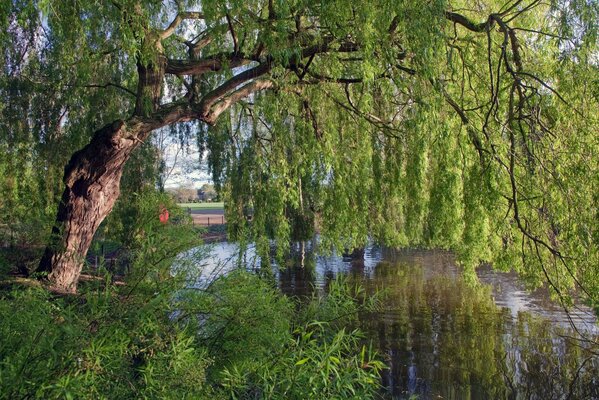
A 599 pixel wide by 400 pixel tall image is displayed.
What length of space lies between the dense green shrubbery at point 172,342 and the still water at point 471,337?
0.41 meters

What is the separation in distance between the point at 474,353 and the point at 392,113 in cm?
361

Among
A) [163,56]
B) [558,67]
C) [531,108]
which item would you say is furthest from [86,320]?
[558,67]

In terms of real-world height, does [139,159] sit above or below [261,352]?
above

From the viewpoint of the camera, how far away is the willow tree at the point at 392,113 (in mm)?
4277

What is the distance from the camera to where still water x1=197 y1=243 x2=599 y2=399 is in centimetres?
643

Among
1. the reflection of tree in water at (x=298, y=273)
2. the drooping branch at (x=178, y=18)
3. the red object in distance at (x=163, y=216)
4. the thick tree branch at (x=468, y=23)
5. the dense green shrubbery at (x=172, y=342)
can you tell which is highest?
the drooping branch at (x=178, y=18)

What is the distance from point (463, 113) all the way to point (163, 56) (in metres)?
2.50

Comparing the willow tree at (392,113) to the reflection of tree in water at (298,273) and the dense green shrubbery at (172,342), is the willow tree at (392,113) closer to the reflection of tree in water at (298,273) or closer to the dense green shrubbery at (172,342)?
the dense green shrubbery at (172,342)

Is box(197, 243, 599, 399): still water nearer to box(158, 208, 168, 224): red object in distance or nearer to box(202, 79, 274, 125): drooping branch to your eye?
box(158, 208, 168, 224): red object in distance

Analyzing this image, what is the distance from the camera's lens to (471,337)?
8.55 meters

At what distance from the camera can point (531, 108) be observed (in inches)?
175

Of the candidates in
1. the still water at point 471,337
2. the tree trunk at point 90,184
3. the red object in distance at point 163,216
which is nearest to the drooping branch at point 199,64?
the tree trunk at point 90,184

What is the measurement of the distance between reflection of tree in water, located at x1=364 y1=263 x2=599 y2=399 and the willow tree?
189 centimetres

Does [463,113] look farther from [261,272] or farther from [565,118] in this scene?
[261,272]
